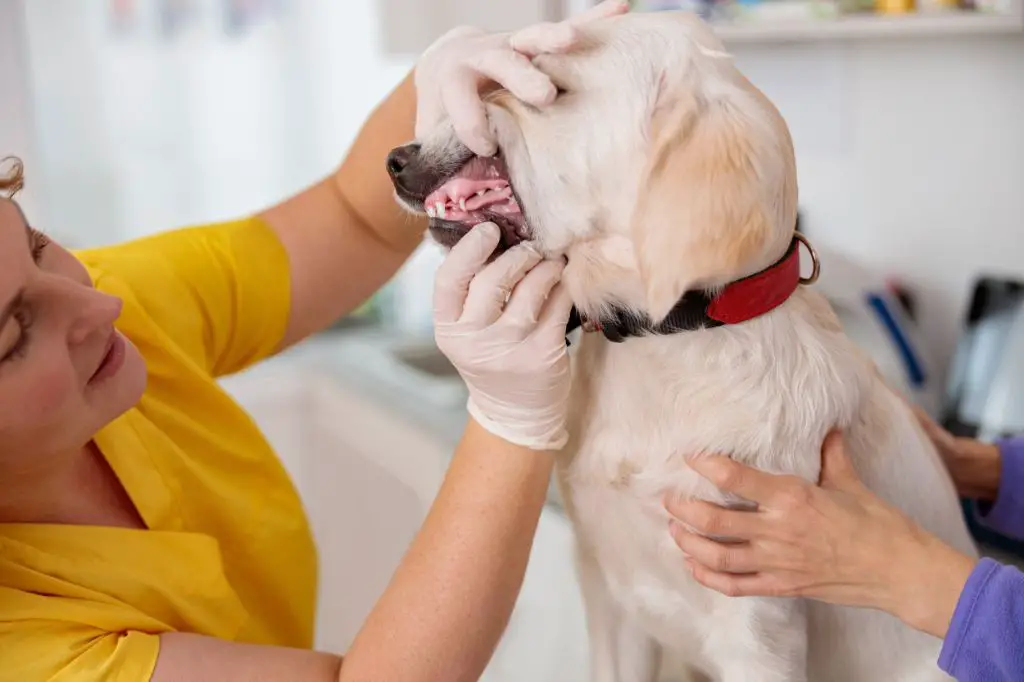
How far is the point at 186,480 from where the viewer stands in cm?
92

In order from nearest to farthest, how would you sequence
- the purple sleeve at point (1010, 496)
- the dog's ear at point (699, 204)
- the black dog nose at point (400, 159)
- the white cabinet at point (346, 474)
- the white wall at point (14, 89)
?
1. the dog's ear at point (699, 204)
2. the black dog nose at point (400, 159)
3. the purple sleeve at point (1010, 496)
4. the white cabinet at point (346, 474)
5. the white wall at point (14, 89)

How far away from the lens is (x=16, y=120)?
201cm

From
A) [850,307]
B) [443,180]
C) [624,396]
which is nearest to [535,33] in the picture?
[443,180]

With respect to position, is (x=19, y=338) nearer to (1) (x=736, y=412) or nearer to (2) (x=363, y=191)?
(2) (x=363, y=191)

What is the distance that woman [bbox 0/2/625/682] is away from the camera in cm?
71

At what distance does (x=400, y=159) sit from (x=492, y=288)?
12cm

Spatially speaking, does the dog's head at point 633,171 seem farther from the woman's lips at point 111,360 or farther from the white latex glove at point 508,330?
the woman's lips at point 111,360

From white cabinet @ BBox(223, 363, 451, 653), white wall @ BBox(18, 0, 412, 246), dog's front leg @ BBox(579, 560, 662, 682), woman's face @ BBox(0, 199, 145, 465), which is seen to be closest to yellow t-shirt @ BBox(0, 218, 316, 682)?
woman's face @ BBox(0, 199, 145, 465)

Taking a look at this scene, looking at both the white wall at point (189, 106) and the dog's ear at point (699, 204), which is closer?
the dog's ear at point (699, 204)

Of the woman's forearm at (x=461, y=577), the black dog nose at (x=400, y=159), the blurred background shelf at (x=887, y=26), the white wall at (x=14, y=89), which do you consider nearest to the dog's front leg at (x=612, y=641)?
the woman's forearm at (x=461, y=577)

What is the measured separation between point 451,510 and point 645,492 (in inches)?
6.2

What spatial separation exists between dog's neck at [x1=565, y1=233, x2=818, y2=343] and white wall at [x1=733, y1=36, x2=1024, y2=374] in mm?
941

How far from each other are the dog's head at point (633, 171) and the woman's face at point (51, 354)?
0.26 m

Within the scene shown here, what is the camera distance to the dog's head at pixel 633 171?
0.65m
